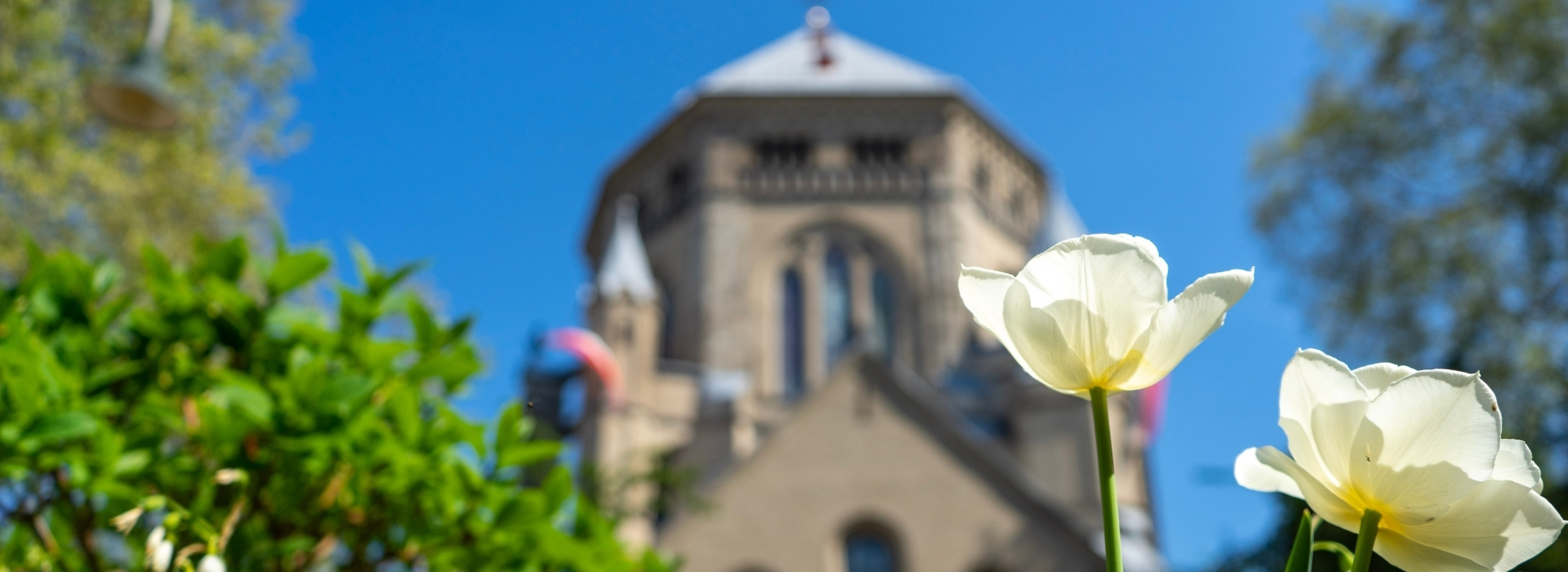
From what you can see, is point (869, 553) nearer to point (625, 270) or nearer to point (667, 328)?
point (625, 270)

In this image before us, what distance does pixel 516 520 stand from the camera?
10.8 ft

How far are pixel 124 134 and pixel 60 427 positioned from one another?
1667 centimetres

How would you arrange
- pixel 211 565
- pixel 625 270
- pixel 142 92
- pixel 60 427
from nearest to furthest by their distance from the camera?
pixel 211 565 → pixel 60 427 → pixel 142 92 → pixel 625 270

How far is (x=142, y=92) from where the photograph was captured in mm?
9031

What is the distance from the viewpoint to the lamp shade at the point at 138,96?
892 centimetres

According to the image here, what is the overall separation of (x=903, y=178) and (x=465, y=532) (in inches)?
1177

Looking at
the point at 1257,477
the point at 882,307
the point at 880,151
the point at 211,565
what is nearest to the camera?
the point at 1257,477

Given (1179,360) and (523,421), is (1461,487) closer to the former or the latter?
(1179,360)

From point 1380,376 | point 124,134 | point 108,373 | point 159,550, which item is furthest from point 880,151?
point 1380,376

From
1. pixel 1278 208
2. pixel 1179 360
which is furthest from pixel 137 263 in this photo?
pixel 1278 208

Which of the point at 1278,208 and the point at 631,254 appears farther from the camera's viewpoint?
the point at 631,254

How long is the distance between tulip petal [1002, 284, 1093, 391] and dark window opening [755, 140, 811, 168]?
105 ft

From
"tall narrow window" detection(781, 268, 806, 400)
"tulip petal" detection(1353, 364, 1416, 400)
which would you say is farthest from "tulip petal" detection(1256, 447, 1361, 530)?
"tall narrow window" detection(781, 268, 806, 400)

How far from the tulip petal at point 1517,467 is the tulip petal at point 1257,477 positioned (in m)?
0.21
